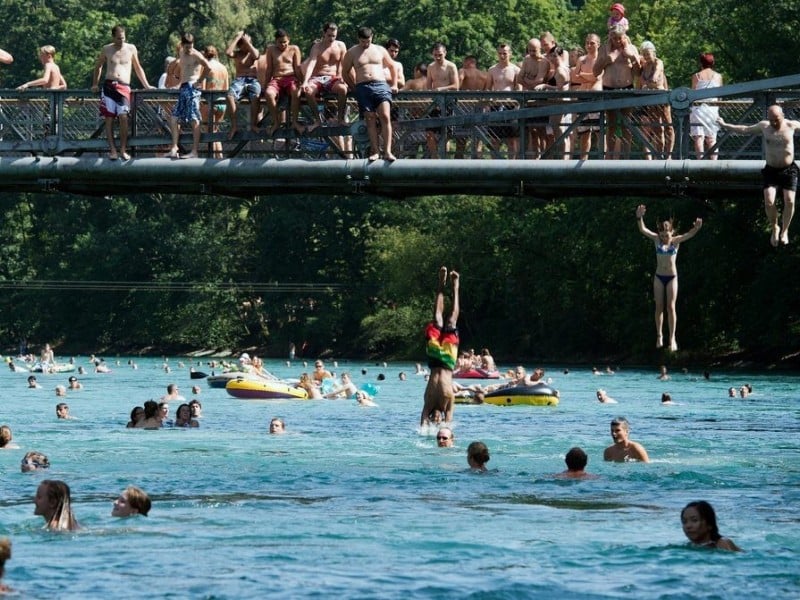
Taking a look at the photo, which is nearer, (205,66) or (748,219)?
(205,66)

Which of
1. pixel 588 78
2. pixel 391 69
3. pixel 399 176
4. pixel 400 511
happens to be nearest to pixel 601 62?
pixel 588 78

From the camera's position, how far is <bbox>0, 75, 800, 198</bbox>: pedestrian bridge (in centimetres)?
2478

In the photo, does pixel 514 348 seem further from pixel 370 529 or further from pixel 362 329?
pixel 370 529

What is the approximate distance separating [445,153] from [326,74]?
7.05 ft

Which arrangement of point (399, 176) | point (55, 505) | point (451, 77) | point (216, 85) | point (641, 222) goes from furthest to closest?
point (451, 77) < point (216, 85) < point (399, 176) < point (641, 222) < point (55, 505)

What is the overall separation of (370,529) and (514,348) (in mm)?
63493

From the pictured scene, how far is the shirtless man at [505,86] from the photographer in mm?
27000

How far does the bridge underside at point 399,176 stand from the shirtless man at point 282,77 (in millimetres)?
856

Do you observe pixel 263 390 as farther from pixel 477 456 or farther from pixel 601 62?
pixel 601 62

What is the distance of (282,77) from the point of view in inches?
1019

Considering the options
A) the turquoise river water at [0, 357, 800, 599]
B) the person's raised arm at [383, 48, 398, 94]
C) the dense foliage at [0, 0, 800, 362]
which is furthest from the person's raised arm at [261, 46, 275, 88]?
the dense foliage at [0, 0, 800, 362]

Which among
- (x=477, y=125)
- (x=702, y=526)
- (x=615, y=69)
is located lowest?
(x=702, y=526)

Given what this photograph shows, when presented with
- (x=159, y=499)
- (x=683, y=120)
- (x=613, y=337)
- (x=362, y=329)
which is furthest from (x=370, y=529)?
(x=362, y=329)

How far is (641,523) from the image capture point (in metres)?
21.0
